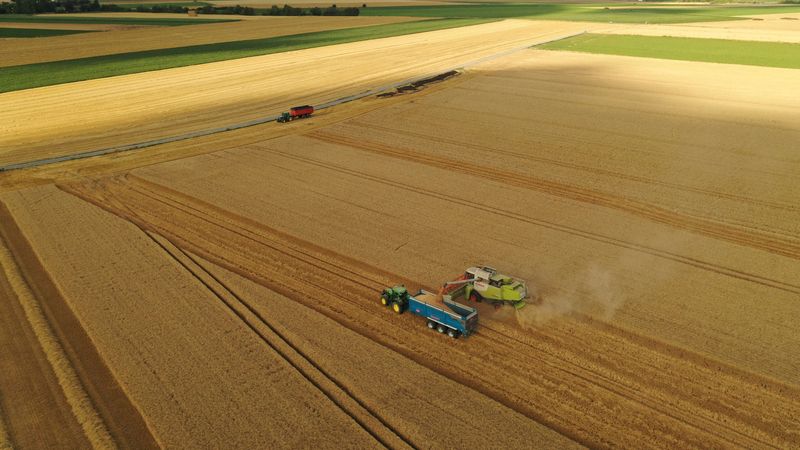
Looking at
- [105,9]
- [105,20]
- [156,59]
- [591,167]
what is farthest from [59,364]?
[105,9]

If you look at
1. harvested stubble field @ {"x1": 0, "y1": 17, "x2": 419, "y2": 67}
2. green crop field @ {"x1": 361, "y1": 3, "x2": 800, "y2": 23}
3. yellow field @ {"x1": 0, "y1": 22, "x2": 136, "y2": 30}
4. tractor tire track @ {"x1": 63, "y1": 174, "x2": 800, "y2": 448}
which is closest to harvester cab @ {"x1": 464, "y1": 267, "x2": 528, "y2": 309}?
tractor tire track @ {"x1": 63, "y1": 174, "x2": 800, "y2": 448}

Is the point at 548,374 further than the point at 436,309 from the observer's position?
No

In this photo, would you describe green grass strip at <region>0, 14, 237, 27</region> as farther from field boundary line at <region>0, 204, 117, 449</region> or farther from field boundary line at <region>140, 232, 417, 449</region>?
field boundary line at <region>140, 232, 417, 449</region>

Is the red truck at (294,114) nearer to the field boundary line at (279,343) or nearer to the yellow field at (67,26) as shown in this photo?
the field boundary line at (279,343)

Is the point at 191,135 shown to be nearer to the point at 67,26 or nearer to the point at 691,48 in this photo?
the point at 691,48

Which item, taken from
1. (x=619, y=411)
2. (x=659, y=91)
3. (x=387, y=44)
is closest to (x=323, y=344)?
(x=619, y=411)

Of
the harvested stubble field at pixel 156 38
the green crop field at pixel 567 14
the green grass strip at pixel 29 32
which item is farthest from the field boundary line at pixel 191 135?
the green crop field at pixel 567 14
